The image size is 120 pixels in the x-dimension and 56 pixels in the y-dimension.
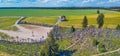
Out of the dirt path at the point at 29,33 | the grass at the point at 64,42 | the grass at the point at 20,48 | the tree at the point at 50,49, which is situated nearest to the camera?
the tree at the point at 50,49

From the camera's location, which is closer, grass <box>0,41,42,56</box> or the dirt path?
grass <box>0,41,42,56</box>

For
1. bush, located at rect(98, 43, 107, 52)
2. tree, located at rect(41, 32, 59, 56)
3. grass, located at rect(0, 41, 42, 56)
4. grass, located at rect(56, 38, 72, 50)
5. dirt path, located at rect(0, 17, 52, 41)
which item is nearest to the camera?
tree, located at rect(41, 32, 59, 56)

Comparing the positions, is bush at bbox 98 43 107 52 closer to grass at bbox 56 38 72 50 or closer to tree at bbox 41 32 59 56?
grass at bbox 56 38 72 50

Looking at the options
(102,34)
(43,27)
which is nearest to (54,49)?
(102,34)

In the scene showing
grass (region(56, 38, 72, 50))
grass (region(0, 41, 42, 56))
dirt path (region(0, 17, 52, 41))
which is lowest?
dirt path (region(0, 17, 52, 41))

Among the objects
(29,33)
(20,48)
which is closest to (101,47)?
(20,48)

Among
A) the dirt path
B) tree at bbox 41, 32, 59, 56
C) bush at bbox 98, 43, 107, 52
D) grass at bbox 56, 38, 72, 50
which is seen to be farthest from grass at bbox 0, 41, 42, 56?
bush at bbox 98, 43, 107, 52

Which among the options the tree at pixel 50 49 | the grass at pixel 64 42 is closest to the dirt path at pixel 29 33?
the grass at pixel 64 42

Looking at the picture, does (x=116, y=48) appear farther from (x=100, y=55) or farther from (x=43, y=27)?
(x=43, y=27)

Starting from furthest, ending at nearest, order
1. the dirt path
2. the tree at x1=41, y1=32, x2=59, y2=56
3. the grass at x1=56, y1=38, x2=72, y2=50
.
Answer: the dirt path → the grass at x1=56, y1=38, x2=72, y2=50 → the tree at x1=41, y1=32, x2=59, y2=56

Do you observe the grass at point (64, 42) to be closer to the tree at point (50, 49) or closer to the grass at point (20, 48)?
the grass at point (20, 48)

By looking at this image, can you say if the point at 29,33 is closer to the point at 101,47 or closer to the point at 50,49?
the point at 50,49
